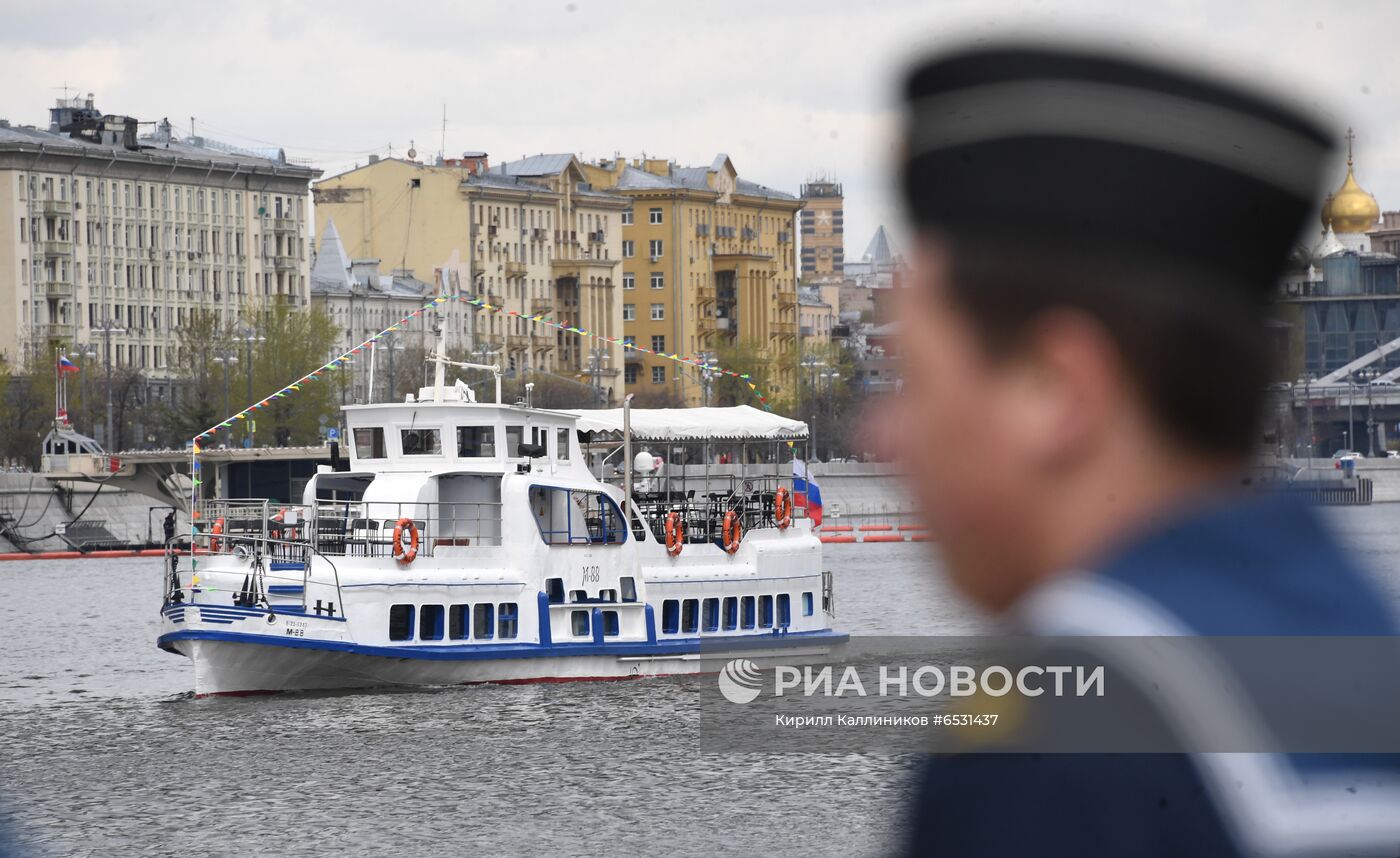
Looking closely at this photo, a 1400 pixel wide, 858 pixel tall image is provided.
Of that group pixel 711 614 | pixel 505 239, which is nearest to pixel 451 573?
pixel 711 614

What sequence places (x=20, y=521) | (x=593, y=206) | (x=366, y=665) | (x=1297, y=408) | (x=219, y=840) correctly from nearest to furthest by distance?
(x=1297, y=408) < (x=219, y=840) < (x=366, y=665) < (x=20, y=521) < (x=593, y=206)

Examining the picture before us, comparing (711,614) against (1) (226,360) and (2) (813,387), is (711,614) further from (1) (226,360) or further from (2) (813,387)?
(1) (226,360)

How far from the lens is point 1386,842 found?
155 cm

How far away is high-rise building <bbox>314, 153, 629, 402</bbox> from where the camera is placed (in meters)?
149

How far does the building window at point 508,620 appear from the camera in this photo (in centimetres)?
3512

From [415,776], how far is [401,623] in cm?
615

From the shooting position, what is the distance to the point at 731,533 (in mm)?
37312

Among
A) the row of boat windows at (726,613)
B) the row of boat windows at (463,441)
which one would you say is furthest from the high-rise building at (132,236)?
the row of boat windows at (463,441)

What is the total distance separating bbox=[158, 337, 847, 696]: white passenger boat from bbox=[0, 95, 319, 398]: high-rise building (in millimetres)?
72496

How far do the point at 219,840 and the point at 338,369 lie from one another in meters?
→ 88.3

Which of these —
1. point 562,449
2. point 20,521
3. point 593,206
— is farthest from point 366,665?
point 593,206

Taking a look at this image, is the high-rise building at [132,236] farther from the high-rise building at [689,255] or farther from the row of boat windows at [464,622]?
the row of boat windows at [464,622]

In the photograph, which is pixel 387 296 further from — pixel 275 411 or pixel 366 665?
pixel 366 665

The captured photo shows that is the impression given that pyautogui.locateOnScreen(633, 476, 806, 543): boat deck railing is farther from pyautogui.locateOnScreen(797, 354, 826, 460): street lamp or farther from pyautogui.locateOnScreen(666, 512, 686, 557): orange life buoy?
pyautogui.locateOnScreen(797, 354, 826, 460): street lamp
